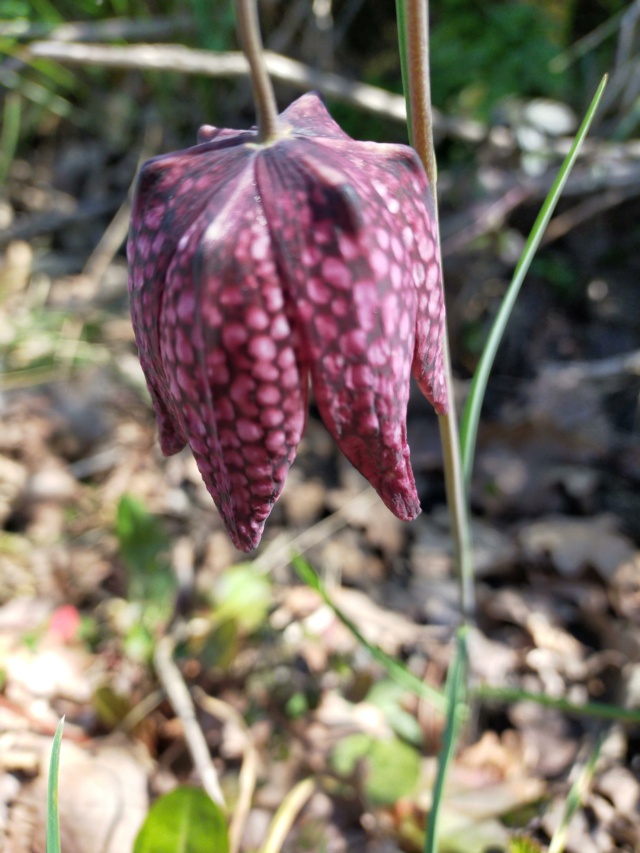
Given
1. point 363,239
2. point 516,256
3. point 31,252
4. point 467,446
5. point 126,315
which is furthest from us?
point 31,252

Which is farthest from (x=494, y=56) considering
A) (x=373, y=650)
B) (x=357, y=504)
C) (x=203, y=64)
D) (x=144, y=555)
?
(x=373, y=650)

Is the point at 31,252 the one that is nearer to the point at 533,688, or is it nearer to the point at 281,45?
the point at 281,45

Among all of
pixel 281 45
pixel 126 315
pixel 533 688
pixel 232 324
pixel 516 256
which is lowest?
pixel 533 688

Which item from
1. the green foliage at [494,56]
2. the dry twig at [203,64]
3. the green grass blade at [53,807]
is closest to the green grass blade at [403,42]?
the green grass blade at [53,807]

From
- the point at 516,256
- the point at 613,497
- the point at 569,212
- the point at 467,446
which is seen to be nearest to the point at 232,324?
the point at 467,446

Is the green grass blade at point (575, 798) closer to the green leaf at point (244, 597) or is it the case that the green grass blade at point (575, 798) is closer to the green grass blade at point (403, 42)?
the green leaf at point (244, 597)

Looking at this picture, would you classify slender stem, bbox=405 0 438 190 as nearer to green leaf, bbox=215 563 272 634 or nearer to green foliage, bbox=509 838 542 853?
green foliage, bbox=509 838 542 853
